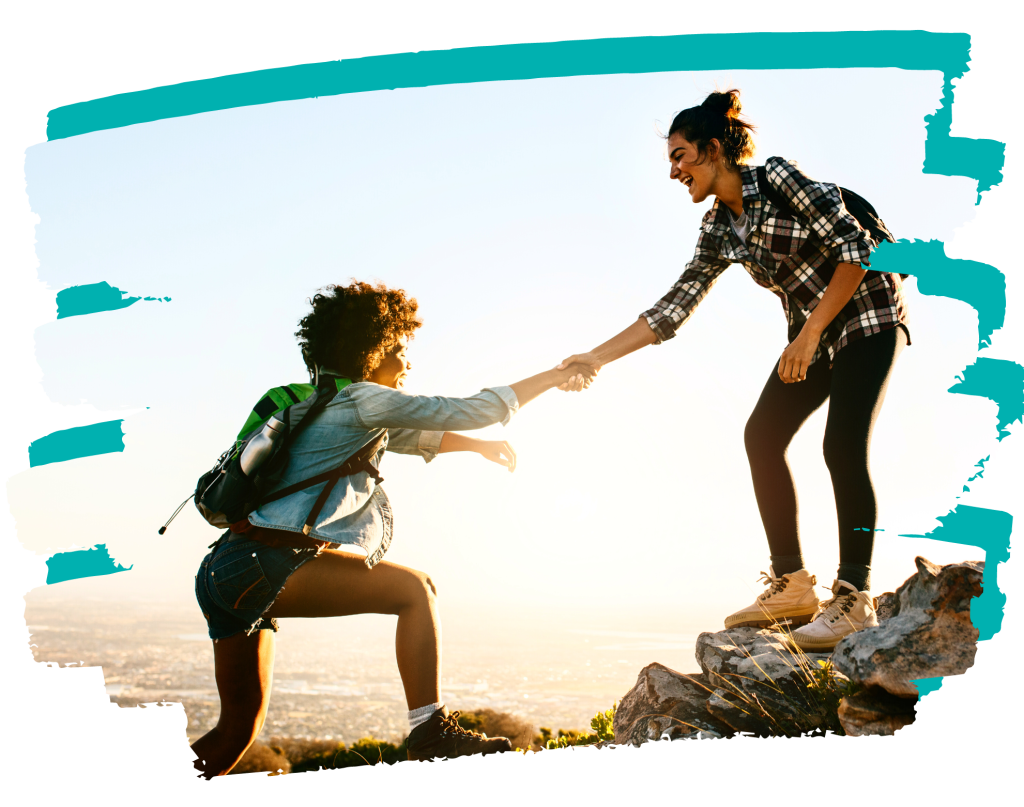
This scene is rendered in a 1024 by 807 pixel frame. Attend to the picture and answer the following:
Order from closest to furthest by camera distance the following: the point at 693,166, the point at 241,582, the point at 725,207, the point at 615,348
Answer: the point at 241,582 → the point at 693,166 → the point at 725,207 → the point at 615,348

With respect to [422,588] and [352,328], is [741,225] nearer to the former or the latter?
[352,328]

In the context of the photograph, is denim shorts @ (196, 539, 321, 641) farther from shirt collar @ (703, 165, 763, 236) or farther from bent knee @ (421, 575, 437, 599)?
shirt collar @ (703, 165, 763, 236)

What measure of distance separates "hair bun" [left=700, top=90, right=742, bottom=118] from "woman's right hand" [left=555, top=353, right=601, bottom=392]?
1533mm

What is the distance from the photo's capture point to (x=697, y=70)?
3727 mm

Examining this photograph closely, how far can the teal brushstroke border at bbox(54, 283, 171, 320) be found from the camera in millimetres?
3762

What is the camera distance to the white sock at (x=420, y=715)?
3.20 m

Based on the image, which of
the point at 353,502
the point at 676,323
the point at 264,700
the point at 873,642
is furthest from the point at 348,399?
the point at 873,642

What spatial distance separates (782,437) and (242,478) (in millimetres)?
2809

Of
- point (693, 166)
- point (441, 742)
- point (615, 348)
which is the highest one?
point (693, 166)

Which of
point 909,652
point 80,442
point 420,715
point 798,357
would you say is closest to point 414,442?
point 420,715

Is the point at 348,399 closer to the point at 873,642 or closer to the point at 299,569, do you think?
the point at 299,569

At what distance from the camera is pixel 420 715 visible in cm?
321

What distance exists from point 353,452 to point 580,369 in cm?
164

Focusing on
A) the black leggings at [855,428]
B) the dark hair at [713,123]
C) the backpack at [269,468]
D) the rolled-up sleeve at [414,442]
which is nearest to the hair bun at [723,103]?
the dark hair at [713,123]
